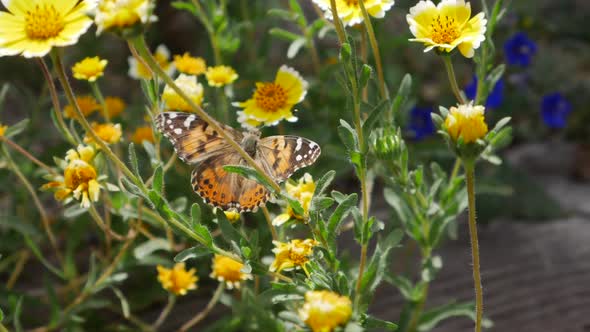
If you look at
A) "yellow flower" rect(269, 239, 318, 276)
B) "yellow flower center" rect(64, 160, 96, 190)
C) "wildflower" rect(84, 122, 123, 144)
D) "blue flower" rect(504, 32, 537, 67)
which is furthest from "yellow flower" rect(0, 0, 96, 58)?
"blue flower" rect(504, 32, 537, 67)

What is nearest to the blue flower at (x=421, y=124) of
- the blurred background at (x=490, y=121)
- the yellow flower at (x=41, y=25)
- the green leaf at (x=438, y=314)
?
the blurred background at (x=490, y=121)

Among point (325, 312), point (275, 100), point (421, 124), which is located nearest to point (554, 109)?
point (421, 124)

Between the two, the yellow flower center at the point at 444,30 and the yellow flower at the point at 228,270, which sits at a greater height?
the yellow flower center at the point at 444,30

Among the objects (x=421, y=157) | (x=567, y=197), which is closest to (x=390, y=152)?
(x=421, y=157)

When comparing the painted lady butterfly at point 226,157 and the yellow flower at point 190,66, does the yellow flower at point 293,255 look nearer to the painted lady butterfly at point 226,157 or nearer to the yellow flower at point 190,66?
the painted lady butterfly at point 226,157

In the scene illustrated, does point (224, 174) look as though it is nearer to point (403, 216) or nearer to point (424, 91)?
point (403, 216)

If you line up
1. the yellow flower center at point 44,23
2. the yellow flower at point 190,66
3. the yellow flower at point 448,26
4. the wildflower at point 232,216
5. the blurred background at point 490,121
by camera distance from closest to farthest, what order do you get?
1. the yellow flower center at point 44,23
2. the yellow flower at point 448,26
3. the wildflower at point 232,216
4. the yellow flower at point 190,66
5. the blurred background at point 490,121

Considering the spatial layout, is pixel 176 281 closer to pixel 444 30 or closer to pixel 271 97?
pixel 271 97
